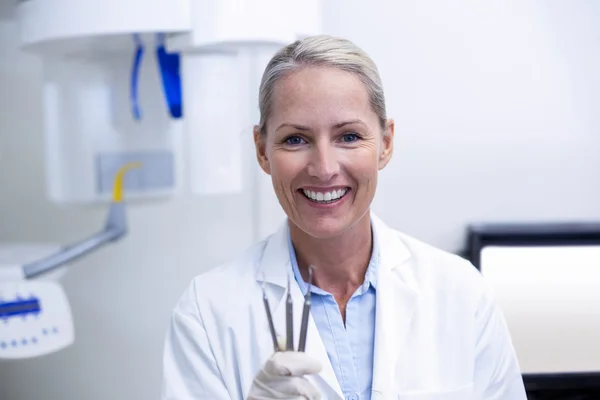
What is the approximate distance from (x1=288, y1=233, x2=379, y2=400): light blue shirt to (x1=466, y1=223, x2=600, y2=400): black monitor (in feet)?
2.09

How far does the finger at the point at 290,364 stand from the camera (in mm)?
898

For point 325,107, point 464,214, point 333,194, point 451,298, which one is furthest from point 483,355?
point 464,214

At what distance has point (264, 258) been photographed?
1.17 m

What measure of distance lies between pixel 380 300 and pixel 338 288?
7cm

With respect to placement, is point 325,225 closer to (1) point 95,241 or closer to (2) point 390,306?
(2) point 390,306

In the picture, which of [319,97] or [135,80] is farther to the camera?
[135,80]

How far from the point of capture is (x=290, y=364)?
2.95 feet

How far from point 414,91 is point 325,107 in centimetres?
78

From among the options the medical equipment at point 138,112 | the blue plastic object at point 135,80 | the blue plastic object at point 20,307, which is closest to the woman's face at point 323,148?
the medical equipment at point 138,112

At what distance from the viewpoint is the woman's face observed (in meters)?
1.04

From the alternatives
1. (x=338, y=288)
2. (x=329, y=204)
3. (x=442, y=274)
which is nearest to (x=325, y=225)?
(x=329, y=204)

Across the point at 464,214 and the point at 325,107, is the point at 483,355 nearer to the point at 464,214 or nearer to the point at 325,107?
the point at 325,107

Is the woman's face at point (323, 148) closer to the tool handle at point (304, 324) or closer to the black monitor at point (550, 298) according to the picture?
the tool handle at point (304, 324)

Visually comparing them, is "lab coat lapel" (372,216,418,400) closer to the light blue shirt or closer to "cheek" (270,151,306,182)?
the light blue shirt
